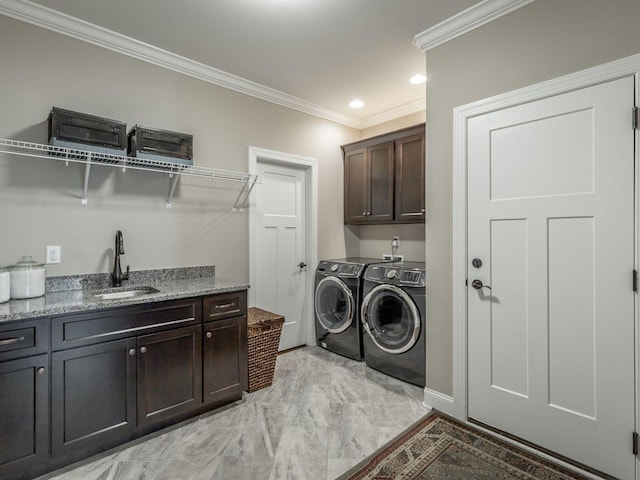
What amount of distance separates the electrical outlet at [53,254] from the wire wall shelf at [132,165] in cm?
34

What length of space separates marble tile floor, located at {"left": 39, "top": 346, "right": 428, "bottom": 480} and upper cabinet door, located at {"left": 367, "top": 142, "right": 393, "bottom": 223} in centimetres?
158

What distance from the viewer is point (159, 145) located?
7.52ft

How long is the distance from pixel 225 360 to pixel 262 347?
1.27 ft

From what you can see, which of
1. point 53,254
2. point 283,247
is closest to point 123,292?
point 53,254

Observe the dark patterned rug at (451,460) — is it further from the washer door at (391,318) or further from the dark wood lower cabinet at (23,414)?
the dark wood lower cabinet at (23,414)

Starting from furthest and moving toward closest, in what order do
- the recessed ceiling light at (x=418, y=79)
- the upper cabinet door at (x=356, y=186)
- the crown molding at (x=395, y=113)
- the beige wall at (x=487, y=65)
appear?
the upper cabinet door at (x=356, y=186)
the crown molding at (x=395, y=113)
the recessed ceiling light at (x=418, y=79)
the beige wall at (x=487, y=65)

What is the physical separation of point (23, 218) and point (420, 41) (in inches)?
112

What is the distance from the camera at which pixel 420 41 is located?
93.5 inches

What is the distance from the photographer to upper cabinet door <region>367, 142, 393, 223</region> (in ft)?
11.1

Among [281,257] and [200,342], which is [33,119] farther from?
[281,257]

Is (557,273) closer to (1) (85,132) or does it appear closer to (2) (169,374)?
(2) (169,374)

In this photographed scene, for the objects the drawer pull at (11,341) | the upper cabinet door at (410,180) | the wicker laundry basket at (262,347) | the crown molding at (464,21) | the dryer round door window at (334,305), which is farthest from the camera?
the dryer round door window at (334,305)

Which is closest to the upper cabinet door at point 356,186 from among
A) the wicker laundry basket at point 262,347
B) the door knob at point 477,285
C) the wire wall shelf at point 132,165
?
the wire wall shelf at point 132,165

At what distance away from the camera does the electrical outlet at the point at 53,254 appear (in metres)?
2.13
